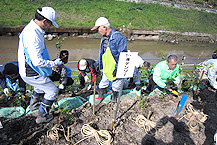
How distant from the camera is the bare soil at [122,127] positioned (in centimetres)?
269

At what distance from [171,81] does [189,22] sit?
21.3 metres

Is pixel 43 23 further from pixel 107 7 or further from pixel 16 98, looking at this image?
pixel 107 7

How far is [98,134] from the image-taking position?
9.21 feet

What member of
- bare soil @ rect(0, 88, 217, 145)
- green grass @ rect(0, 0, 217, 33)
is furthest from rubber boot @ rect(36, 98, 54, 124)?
green grass @ rect(0, 0, 217, 33)

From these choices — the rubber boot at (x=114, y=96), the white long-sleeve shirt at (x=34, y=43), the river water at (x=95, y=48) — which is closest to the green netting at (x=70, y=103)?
the rubber boot at (x=114, y=96)

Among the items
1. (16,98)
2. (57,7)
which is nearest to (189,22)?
(57,7)

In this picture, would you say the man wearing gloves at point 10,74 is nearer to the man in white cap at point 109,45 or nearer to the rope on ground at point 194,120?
the man in white cap at point 109,45

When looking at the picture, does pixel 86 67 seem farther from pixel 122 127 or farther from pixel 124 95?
pixel 122 127

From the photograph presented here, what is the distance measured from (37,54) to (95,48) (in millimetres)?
9177

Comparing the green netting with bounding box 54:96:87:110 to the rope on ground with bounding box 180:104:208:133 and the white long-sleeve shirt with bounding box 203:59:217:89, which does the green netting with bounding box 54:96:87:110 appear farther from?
the white long-sleeve shirt with bounding box 203:59:217:89

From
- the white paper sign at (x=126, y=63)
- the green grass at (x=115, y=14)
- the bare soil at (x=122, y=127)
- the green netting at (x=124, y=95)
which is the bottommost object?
the bare soil at (x=122, y=127)

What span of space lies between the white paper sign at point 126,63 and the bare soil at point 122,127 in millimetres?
1204

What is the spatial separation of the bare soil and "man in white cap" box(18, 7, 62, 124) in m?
0.38

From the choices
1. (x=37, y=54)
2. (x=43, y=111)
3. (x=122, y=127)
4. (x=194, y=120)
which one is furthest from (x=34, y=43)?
(x=194, y=120)
